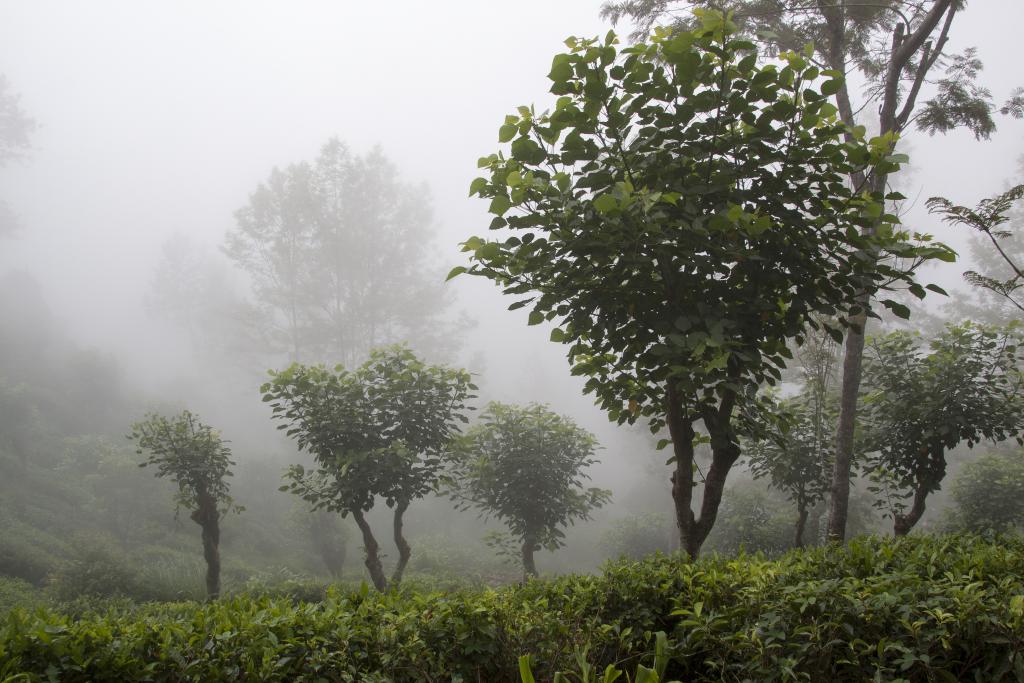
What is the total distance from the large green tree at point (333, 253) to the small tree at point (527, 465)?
20414 mm

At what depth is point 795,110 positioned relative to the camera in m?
2.88

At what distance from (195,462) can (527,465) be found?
18.8 ft

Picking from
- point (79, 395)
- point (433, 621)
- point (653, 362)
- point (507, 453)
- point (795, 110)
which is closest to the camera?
point (433, 621)

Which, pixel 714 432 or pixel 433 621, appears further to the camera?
pixel 714 432

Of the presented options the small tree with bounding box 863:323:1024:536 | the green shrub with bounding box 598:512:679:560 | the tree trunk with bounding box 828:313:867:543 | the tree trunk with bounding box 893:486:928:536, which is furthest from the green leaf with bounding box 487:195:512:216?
the green shrub with bounding box 598:512:679:560

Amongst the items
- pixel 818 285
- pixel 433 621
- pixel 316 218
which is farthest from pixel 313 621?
pixel 316 218

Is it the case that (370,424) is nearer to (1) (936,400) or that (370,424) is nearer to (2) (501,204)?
(2) (501,204)

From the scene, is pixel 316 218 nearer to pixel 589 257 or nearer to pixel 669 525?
pixel 669 525

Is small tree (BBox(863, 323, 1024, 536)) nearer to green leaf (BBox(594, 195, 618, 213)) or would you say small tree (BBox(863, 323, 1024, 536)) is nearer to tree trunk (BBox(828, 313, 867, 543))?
tree trunk (BBox(828, 313, 867, 543))

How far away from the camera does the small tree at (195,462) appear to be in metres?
9.38

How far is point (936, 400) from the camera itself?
272 inches

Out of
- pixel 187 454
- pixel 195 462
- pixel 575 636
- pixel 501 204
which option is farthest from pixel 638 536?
pixel 501 204

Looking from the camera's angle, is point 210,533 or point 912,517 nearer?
point 912,517

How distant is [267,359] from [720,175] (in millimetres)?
45018
